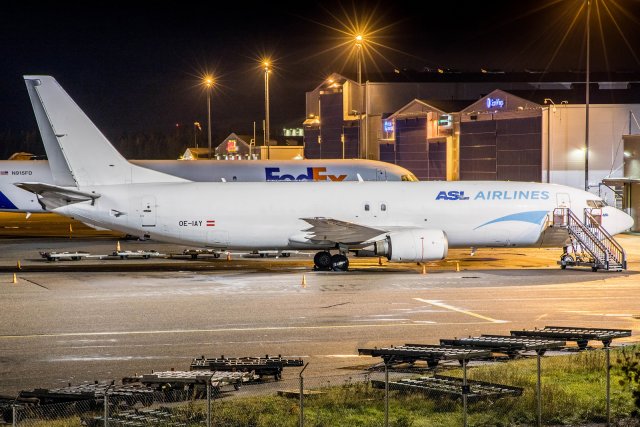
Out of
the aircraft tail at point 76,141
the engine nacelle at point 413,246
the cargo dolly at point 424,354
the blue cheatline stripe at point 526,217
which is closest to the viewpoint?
the cargo dolly at point 424,354

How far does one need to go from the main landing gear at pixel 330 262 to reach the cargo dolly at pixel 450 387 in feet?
74.8

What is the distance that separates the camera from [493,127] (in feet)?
292

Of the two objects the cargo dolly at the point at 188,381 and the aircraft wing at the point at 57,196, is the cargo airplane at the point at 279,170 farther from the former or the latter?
the cargo dolly at the point at 188,381

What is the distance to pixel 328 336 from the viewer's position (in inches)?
1052

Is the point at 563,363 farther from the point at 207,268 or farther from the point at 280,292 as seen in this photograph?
the point at 207,268

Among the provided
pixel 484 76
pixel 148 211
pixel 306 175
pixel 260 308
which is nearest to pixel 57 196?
pixel 148 211

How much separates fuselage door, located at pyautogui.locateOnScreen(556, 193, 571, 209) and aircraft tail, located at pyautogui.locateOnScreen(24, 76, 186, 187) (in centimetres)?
1898

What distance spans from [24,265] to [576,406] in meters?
33.9

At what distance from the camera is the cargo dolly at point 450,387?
59.4ft

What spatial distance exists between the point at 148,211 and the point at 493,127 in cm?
5373

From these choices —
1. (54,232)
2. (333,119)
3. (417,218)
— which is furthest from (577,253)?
(333,119)

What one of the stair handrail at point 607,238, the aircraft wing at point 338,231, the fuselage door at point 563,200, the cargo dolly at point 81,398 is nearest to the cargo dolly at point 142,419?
the cargo dolly at point 81,398

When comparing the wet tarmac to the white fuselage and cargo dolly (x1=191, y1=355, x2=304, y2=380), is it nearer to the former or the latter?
cargo dolly (x1=191, y1=355, x2=304, y2=380)

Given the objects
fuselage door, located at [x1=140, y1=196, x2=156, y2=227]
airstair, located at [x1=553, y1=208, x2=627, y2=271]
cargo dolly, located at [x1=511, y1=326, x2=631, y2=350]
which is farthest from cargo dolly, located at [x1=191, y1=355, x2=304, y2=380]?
airstair, located at [x1=553, y1=208, x2=627, y2=271]
